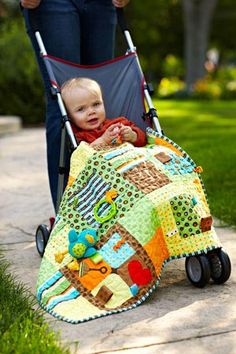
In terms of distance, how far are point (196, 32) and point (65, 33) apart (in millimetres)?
18294

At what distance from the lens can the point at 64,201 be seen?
375 cm

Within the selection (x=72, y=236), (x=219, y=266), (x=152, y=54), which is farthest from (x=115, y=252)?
(x=152, y=54)

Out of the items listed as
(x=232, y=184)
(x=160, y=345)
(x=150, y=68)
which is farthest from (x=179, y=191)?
(x=150, y=68)

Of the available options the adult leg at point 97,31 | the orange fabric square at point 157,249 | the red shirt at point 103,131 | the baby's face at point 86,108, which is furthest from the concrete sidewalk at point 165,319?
the adult leg at point 97,31

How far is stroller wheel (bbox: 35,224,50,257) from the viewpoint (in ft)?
14.0

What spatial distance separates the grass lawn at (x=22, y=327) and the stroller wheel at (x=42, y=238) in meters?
0.59

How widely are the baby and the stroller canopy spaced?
22 cm

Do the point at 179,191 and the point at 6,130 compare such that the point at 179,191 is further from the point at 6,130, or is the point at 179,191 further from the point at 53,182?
the point at 6,130

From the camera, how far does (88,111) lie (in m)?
4.09

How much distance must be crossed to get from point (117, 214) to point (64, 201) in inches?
12.2

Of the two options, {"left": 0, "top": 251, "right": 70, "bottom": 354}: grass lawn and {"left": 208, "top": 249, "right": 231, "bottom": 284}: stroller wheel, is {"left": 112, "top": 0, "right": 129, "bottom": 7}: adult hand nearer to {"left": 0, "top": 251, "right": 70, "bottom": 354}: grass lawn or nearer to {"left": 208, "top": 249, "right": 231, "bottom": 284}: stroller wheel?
{"left": 208, "top": 249, "right": 231, "bottom": 284}: stroller wheel

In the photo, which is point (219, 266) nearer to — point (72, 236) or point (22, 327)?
point (72, 236)

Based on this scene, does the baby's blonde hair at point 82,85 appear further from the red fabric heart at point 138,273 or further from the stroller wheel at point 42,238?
the red fabric heart at point 138,273

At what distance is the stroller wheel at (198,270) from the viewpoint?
3.55 metres
